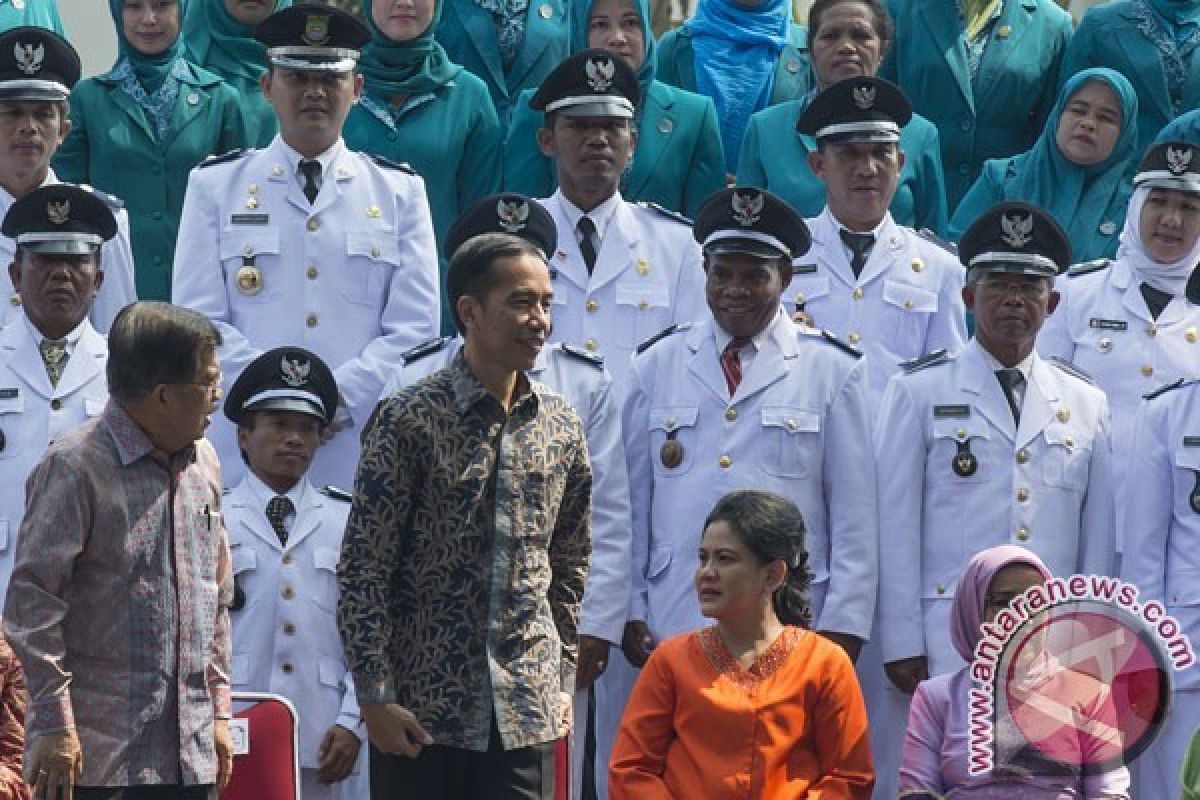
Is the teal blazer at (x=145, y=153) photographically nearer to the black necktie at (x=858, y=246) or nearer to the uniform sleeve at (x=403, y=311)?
the uniform sleeve at (x=403, y=311)

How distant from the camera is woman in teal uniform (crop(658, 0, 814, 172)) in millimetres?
11375

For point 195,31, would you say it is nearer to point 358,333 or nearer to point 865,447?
point 358,333

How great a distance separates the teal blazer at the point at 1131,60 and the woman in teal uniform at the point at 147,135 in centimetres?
368

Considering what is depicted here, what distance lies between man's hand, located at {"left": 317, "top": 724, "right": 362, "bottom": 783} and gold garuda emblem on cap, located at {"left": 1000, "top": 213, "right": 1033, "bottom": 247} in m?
2.63

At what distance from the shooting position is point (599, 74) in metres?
9.55

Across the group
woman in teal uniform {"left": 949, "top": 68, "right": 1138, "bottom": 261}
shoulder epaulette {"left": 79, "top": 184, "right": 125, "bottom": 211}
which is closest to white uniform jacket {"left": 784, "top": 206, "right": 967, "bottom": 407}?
woman in teal uniform {"left": 949, "top": 68, "right": 1138, "bottom": 261}

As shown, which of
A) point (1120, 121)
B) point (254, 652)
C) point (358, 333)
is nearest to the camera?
point (254, 652)

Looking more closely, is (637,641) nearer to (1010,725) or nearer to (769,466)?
(769,466)

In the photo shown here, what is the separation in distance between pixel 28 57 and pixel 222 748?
3831mm

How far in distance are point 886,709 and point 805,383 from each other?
1.09 m

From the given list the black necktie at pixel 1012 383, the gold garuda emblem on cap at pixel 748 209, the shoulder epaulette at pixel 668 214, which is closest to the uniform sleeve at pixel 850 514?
the black necktie at pixel 1012 383

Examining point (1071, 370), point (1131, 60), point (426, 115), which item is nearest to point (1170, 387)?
point (1071, 370)

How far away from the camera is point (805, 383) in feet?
28.3

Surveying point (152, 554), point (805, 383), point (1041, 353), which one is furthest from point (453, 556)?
point (1041, 353)
